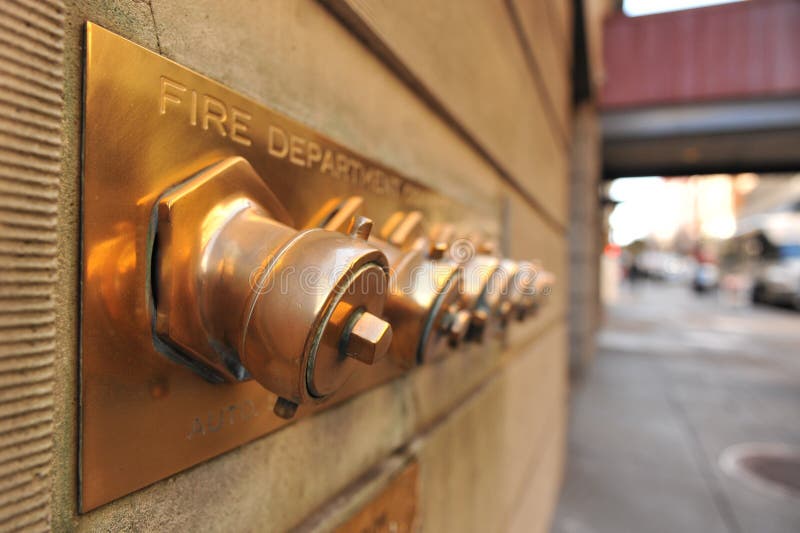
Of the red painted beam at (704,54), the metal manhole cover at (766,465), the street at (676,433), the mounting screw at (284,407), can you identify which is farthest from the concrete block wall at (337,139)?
the red painted beam at (704,54)

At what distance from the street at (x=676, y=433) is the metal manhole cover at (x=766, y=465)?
0.07 meters

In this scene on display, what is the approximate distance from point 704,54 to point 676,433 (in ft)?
16.1

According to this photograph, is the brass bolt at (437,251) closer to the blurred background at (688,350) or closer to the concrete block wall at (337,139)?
the concrete block wall at (337,139)

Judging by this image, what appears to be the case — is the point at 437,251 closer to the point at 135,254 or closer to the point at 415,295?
the point at 415,295

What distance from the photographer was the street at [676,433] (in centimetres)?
328

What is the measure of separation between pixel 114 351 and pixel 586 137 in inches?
268

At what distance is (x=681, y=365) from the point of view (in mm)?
7797

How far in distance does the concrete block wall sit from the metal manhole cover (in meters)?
3.08

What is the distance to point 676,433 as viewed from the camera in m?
4.72

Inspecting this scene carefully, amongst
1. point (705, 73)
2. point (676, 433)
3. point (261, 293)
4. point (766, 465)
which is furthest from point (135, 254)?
point (705, 73)

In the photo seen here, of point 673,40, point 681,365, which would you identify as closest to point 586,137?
point 673,40

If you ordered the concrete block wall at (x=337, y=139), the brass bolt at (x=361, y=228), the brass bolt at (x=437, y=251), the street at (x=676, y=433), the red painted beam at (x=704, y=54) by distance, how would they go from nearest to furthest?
the concrete block wall at (x=337, y=139), the brass bolt at (x=361, y=228), the brass bolt at (x=437, y=251), the street at (x=676, y=433), the red painted beam at (x=704, y=54)

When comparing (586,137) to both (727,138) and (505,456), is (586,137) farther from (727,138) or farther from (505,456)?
(505,456)

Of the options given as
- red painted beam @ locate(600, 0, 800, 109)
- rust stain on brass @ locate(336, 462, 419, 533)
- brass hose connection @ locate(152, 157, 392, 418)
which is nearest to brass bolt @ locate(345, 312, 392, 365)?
brass hose connection @ locate(152, 157, 392, 418)
